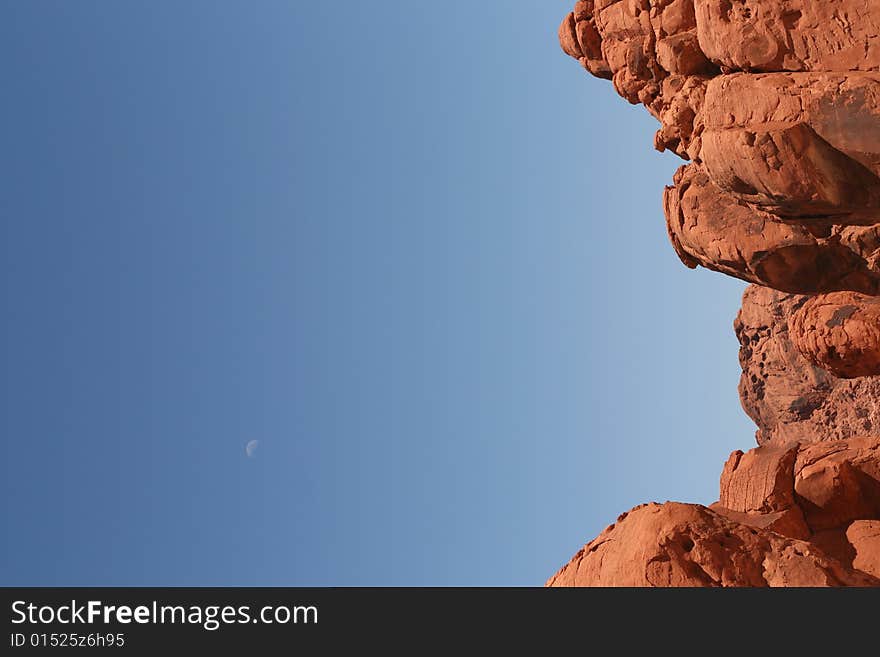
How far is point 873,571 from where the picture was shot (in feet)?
47.0

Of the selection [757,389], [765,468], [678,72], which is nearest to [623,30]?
[678,72]

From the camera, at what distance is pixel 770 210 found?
44.5 ft

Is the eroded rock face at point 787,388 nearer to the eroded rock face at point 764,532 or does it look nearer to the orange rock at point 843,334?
the orange rock at point 843,334

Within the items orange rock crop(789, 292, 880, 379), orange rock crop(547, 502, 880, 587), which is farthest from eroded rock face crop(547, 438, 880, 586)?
orange rock crop(789, 292, 880, 379)

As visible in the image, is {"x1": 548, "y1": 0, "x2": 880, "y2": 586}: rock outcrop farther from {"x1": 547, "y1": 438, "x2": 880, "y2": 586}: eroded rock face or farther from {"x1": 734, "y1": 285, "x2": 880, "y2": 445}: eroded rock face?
{"x1": 734, "y1": 285, "x2": 880, "y2": 445}: eroded rock face

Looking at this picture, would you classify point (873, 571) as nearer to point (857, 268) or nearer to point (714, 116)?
point (857, 268)

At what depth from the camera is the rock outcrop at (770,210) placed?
39.4ft

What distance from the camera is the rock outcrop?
39.4 feet

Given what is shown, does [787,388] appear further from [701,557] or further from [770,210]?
[701,557]

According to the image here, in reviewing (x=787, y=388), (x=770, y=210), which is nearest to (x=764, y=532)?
(x=770, y=210)

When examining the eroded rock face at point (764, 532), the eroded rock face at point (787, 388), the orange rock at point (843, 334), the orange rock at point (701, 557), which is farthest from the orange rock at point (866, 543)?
the eroded rock face at point (787, 388)
